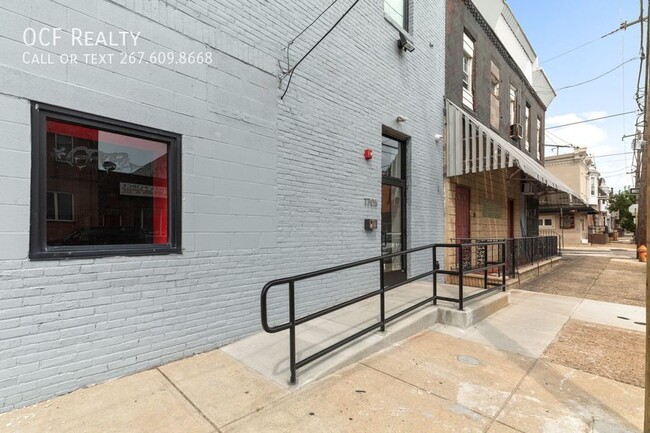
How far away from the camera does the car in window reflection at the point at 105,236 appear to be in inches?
117

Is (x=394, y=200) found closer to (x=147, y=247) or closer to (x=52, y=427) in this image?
(x=147, y=247)

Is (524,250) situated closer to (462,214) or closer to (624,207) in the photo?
(462,214)

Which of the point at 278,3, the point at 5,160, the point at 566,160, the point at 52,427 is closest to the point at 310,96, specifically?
the point at 278,3

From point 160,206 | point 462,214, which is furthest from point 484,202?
point 160,206

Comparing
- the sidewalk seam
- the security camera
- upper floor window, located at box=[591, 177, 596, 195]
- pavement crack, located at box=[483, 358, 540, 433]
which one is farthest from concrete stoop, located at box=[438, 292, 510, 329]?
upper floor window, located at box=[591, 177, 596, 195]

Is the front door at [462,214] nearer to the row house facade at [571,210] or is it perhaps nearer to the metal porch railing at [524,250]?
the metal porch railing at [524,250]

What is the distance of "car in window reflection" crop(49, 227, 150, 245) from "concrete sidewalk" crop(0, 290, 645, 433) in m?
1.25

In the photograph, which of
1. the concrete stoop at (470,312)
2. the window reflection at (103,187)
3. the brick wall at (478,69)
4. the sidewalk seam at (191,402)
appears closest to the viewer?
the sidewalk seam at (191,402)

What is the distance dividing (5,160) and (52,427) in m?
1.97

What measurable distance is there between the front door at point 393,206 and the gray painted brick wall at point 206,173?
0.56 metres

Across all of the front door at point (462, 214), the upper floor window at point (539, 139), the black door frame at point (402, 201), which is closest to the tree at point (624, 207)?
the upper floor window at point (539, 139)

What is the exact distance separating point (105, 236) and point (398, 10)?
6709 millimetres

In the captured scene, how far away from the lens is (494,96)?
10883mm

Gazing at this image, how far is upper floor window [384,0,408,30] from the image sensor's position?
6578 mm
